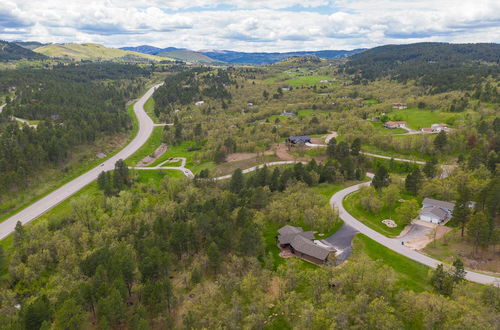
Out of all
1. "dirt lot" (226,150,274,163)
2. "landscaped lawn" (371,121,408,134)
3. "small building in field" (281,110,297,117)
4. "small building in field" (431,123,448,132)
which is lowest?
"dirt lot" (226,150,274,163)

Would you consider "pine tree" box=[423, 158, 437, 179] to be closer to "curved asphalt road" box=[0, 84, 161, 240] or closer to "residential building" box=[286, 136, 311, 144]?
"residential building" box=[286, 136, 311, 144]

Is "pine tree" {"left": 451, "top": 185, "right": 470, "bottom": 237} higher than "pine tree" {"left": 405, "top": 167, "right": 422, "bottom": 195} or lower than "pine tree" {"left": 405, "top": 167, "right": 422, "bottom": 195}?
higher

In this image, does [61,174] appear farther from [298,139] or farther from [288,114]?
[288,114]

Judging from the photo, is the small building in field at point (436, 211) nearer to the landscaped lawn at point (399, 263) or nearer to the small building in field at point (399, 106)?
the landscaped lawn at point (399, 263)

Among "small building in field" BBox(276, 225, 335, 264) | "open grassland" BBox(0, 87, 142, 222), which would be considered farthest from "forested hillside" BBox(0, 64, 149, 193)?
"small building in field" BBox(276, 225, 335, 264)

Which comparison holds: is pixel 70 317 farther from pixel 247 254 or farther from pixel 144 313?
pixel 247 254

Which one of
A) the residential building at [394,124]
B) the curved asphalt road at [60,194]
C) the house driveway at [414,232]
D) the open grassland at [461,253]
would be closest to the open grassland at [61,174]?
the curved asphalt road at [60,194]

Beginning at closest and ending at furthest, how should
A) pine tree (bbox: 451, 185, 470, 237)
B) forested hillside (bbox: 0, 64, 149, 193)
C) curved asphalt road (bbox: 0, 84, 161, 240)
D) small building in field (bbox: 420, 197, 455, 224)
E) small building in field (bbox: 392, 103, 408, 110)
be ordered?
pine tree (bbox: 451, 185, 470, 237) < small building in field (bbox: 420, 197, 455, 224) < curved asphalt road (bbox: 0, 84, 161, 240) < forested hillside (bbox: 0, 64, 149, 193) < small building in field (bbox: 392, 103, 408, 110)

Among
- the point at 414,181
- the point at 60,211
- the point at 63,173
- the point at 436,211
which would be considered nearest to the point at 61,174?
the point at 63,173
